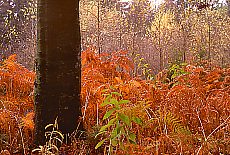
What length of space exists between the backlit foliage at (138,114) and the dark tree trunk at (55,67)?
162mm

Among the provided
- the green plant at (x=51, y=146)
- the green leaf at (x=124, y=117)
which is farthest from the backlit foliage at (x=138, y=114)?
the green plant at (x=51, y=146)

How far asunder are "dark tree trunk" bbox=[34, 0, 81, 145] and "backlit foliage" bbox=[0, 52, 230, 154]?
0.53 ft

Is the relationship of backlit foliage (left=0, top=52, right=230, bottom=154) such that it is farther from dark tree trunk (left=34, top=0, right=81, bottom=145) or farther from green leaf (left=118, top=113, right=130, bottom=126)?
dark tree trunk (left=34, top=0, right=81, bottom=145)

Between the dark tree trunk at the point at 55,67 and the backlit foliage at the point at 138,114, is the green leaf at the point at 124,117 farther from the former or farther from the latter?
the dark tree trunk at the point at 55,67

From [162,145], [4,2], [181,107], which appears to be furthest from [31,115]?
[4,2]

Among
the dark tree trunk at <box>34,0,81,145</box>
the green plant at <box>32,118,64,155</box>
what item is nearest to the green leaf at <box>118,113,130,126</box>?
the green plant at <box>32,118,64,155</box>

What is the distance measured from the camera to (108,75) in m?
4.14

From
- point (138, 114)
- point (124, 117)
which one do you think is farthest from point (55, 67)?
point (124, 117)

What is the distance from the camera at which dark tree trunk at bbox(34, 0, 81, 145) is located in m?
2.78

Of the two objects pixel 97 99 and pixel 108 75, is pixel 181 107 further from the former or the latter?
pixel 108 75

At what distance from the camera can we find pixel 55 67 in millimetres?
2789

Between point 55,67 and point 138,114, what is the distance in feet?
3.01

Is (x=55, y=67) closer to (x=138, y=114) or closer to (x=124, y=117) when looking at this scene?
(x=138, y=114)

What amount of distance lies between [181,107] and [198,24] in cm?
1517
